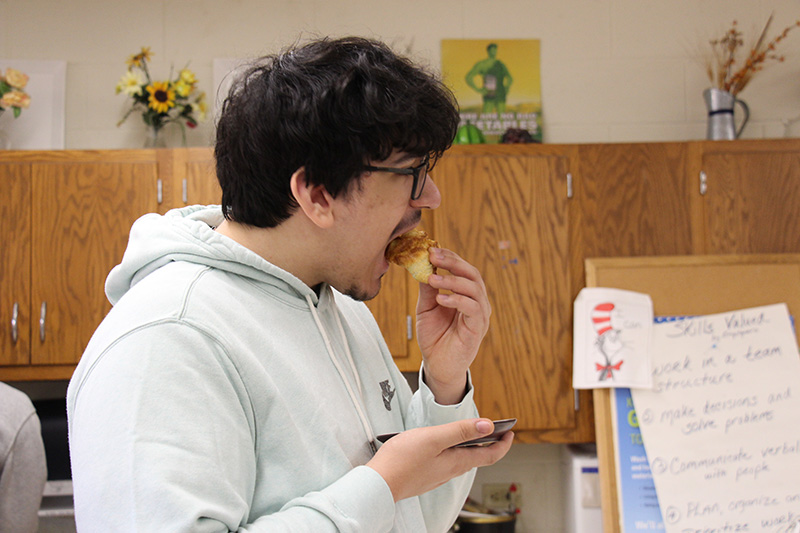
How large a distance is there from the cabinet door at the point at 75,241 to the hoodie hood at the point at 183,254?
1637mm

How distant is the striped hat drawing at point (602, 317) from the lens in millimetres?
2398

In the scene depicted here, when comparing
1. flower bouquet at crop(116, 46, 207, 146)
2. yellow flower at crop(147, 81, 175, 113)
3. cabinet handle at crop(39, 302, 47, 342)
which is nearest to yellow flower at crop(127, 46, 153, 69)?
flower bouquet at crop(116, 46, 207, 146)

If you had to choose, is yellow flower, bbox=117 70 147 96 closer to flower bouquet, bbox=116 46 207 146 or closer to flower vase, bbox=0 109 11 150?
flower bouquet, bbox=116 46 207 146

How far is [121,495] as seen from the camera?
634 mm

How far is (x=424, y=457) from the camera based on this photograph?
0.84 meters

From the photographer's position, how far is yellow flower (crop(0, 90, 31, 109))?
101 inches

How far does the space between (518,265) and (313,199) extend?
66.3 inches

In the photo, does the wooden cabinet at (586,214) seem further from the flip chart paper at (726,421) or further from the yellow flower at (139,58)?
the yellow flower at (139,58)

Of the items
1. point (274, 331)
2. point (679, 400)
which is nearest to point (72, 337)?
point (274, 331)

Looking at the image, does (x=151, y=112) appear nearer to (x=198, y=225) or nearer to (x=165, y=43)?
(x=165, y=43)

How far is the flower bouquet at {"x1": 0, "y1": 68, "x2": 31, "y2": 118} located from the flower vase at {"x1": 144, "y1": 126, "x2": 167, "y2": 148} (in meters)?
0.47

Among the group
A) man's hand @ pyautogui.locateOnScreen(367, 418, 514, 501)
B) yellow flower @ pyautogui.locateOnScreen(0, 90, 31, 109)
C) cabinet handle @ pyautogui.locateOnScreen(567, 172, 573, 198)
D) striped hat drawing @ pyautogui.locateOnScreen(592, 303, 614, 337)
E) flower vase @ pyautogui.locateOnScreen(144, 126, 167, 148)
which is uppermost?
yellow flower @ pyautogui.locateOnScreen(0, 90, 31, 109)

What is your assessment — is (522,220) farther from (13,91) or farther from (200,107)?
(13,91)

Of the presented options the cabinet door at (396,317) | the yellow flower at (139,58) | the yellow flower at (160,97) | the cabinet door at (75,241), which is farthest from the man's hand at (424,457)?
the yellow flower at (139,58)
